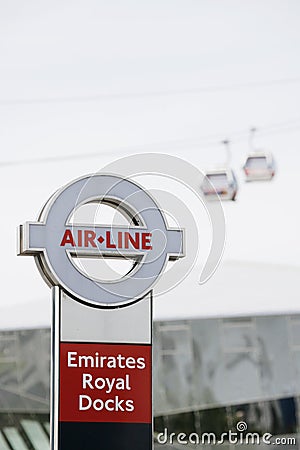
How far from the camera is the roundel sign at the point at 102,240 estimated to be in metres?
10.0

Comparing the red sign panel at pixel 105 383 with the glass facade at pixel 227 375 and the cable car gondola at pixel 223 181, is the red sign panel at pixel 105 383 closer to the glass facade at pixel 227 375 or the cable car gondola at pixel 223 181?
the cable car gondola at pixel 223 181

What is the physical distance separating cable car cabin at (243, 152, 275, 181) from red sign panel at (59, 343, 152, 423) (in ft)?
14.4

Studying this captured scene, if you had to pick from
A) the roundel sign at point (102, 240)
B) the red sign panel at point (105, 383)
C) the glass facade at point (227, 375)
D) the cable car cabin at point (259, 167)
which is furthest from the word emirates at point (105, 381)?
the glass facade at point (227, 375)

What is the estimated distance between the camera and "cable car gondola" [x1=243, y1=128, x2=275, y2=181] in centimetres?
1411

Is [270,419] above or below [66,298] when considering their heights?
above

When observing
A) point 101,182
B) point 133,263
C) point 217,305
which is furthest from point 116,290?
point 217,305

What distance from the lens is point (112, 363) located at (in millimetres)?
10141

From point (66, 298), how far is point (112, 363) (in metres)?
0.69

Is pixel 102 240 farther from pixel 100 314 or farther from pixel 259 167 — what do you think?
pixel 259 167

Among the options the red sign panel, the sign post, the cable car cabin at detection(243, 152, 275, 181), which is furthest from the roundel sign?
the cable car cabin at detection(243, 152, 275, 181)

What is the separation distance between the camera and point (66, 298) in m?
10.1

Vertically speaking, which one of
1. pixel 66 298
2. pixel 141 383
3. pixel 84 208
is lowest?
pixel 141 383

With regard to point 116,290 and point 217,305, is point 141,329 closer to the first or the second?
point 116,290

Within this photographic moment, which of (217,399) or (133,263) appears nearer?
(133,263)
